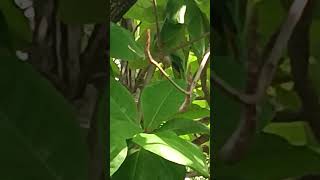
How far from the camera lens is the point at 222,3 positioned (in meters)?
0.38

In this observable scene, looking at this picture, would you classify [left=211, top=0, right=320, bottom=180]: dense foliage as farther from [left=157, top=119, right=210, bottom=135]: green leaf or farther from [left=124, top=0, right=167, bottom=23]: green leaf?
[left=124, top=0, right=167, bottom=23]: green leaf

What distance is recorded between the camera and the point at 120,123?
63 cm

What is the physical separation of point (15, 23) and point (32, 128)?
0.07 m

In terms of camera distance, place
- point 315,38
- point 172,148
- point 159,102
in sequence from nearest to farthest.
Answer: point 315,38
point 172,148
point 159,102

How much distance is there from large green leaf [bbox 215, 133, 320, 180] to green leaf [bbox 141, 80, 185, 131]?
324 millimetres

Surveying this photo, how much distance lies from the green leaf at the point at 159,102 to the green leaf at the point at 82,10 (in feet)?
1.04

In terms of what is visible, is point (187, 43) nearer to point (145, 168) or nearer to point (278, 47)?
point (145, 168)

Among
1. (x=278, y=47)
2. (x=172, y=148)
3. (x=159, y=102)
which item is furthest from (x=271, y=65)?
(x=159, y=102)

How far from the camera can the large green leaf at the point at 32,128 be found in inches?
15.3

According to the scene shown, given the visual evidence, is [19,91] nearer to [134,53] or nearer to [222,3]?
[222,3]

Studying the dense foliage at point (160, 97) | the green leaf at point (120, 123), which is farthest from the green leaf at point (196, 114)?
the green leaf at point (120, 123)

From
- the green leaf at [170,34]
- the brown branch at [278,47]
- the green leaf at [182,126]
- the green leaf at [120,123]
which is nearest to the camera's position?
the brown branch at [278,47]

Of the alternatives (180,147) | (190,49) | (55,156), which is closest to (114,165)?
(180,147)

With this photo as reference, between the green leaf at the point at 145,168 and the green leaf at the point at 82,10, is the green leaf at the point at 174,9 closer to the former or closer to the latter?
the green leaf at the point at 145,168
